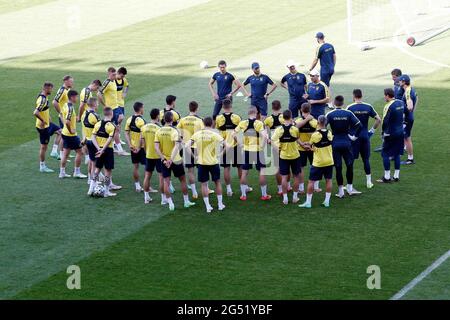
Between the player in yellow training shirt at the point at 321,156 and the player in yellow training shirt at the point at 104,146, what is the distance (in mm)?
4210

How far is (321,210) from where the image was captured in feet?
65.1

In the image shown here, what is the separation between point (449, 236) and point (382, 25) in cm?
1971

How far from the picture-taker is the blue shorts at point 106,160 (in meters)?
20.8

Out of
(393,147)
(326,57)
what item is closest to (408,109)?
(393,147)

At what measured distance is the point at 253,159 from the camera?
810 inches

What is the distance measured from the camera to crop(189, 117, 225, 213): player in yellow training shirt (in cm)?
1966

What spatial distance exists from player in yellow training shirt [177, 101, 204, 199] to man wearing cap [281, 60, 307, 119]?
460cm

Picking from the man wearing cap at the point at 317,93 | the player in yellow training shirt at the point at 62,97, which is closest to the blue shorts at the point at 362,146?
the man wearing cap at the point at 317,93

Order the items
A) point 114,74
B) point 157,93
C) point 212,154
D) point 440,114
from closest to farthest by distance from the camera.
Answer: point 212,154 < point 114,74 < point 440,114 < point 157,93

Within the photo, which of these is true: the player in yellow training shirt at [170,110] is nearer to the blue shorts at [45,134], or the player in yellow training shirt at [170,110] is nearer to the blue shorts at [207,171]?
the blue shorts at [207,171]

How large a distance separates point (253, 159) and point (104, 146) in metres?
3.12

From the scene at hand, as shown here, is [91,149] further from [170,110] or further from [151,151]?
[170,110]

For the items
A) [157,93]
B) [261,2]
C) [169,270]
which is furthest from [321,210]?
[261,2]
